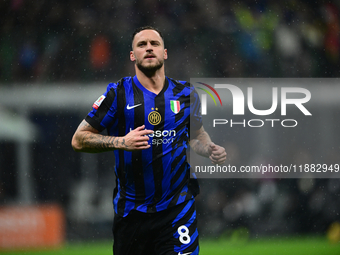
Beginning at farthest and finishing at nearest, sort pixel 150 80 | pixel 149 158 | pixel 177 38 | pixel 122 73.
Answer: pixel 177 38
pixel 122 73
pixel 150 80
pixel 149 158

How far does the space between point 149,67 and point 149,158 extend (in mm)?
535

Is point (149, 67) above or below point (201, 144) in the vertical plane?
above

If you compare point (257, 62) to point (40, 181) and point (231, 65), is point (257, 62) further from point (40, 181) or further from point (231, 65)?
point (40, 181)

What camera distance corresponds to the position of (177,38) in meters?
5.59

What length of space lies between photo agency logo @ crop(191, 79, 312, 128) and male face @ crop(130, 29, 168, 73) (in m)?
3.04

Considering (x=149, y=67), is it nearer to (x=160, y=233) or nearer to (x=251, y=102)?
(x=160, y=233)

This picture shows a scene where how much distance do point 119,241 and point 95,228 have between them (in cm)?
295

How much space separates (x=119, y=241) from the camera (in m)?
2.12

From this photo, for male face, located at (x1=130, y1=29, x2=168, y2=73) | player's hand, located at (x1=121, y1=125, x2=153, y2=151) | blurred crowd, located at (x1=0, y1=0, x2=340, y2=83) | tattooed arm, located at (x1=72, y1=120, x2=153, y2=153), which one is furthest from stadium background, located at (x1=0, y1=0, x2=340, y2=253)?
player's hand, located at (x1=121, y1=125, x2=153, y2=151)

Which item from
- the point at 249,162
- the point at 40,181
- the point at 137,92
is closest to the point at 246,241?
the point at 249,162

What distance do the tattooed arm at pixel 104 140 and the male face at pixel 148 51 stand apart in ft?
1.37

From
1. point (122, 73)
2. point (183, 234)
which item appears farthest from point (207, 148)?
point (122, 73)

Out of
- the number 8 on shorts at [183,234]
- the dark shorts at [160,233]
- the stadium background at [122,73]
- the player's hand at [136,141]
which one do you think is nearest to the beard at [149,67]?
the player's hand at [136,141]

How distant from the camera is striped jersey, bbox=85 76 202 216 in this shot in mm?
2082
